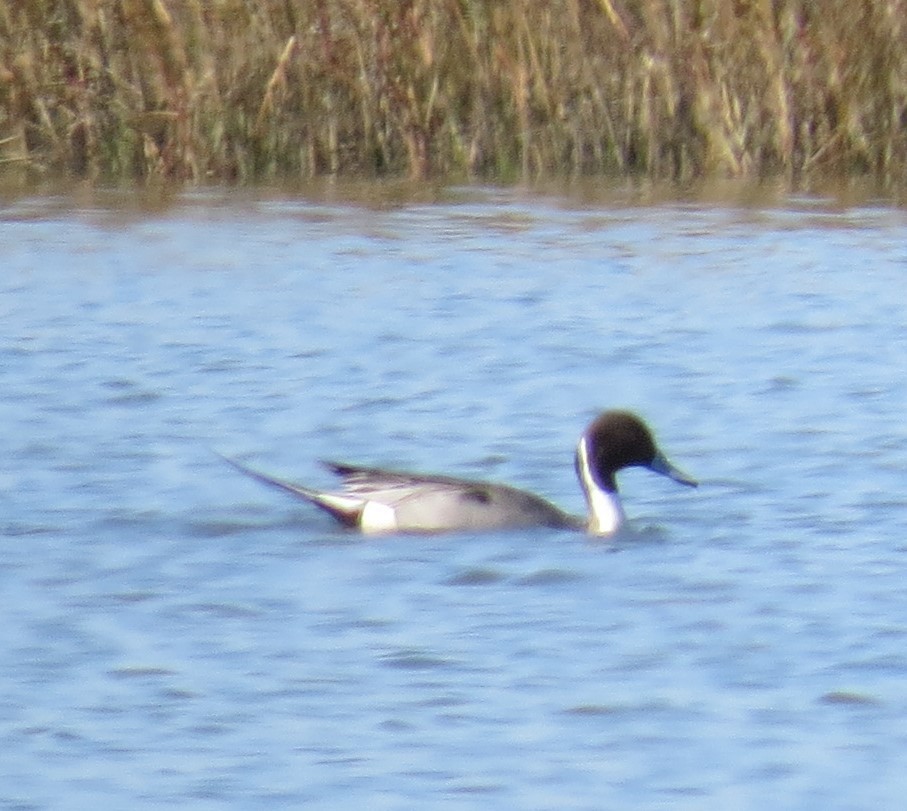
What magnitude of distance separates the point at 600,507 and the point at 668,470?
0.26 meters

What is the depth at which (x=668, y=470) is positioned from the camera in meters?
6.80

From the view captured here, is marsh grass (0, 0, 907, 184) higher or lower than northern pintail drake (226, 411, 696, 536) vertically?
higher

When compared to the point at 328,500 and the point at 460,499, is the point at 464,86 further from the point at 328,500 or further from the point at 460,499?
the point at 460,499

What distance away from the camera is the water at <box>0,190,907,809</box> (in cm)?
444

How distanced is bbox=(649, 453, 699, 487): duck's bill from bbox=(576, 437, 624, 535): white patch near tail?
0.55ft

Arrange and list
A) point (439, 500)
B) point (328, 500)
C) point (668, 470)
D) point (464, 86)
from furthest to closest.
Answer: point (464, 86), point (668, 470), point (328, 500), point (439, 500)

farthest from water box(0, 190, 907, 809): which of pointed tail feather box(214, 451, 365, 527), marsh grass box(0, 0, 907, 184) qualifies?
marsh grass box(0, 0, 907, 184)

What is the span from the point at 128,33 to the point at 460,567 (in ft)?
23.9

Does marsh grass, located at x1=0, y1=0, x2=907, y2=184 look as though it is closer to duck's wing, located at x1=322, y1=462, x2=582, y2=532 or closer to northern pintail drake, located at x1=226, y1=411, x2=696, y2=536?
northern pintail drake, located at x1=226, y1=411, x2=696, y2=536

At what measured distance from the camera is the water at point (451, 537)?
444 cm

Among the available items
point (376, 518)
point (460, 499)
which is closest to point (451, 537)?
point (460, 499)

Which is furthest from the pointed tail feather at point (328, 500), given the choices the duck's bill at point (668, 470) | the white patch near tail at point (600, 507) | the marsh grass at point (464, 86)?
the marsh grass at point (464, 86)

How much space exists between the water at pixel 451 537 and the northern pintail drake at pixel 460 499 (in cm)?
9

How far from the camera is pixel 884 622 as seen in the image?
17.7 ft
